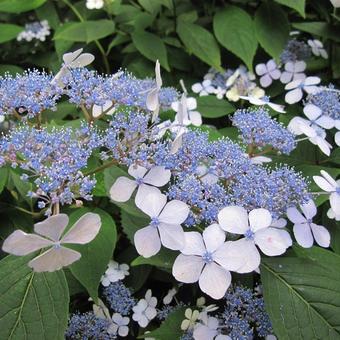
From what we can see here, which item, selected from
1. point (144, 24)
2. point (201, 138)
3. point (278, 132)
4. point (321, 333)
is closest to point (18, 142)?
point (201, 138)

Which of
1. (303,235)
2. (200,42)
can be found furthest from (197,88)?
(303,235)

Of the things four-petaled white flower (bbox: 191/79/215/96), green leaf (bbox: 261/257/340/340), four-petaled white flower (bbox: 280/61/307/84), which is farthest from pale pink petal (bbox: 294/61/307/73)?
green leaf (bbox: 261/257/340/340)

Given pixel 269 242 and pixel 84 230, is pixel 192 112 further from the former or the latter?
pixel 84 230

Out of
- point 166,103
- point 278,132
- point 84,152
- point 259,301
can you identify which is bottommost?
point 259,301

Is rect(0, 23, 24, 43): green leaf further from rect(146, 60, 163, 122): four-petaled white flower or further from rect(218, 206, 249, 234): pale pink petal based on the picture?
rect(218, 206, 249, 234): pale pink petal

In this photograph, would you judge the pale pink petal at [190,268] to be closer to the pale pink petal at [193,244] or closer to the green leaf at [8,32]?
the pale pink petal at [193,244]

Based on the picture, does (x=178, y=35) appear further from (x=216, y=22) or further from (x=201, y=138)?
(x=201, y=138)
